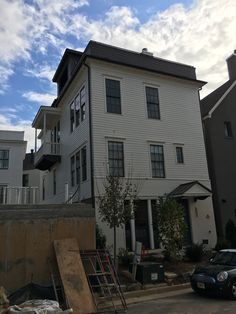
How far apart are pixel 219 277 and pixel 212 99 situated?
15984 millimetres

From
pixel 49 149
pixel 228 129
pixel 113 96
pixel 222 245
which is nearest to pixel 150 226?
pixel 222 245

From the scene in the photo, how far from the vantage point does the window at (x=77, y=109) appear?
18.0 meters

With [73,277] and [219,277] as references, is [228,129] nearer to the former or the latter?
[219,277]

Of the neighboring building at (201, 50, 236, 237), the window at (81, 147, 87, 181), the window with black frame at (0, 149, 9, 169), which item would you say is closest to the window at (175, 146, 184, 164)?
the neighboring building at (201, 50, 236, 237)

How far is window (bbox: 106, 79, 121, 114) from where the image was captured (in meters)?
17.3

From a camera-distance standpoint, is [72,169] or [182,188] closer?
[182,188]

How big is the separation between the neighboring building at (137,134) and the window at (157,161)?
0.06 meters

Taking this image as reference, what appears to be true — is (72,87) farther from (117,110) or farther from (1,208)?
(1,208)

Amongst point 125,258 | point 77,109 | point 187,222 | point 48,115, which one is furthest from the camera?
point 48,115

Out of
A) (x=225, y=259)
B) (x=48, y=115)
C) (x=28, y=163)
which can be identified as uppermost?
(x=28, y=163)

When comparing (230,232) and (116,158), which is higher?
(116,158)

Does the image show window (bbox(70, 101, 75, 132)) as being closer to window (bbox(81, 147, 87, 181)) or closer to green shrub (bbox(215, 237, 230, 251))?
window (bbox(81, 147, 87, 181))

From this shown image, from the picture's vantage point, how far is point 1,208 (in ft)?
32.9

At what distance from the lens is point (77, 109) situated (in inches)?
741
